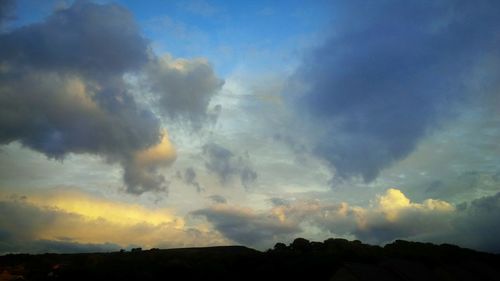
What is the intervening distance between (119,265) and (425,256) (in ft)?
143

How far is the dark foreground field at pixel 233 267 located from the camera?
36562mm

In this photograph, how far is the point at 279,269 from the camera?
136 feet

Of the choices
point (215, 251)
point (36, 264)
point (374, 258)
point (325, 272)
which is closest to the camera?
point (325, 272)

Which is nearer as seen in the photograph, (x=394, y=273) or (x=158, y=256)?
(x=394, y=273)

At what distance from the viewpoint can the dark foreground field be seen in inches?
1439

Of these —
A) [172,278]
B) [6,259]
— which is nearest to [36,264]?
[6,259]

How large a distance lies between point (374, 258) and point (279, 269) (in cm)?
1595

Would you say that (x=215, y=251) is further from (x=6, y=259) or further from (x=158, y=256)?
(x=6, y=259)

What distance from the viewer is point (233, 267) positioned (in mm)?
44625

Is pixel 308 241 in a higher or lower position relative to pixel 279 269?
higher

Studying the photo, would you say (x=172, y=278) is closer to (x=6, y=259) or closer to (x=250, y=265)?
(x=250, y=265)

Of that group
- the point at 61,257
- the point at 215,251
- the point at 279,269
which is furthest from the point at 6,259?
the point at 279,269

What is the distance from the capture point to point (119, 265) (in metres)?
39.8

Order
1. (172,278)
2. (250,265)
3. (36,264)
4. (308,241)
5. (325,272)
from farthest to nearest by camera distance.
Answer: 1. (308,241)
2. (36,264)
3. (250,265)
4. (325,272)
5. (172,278)
